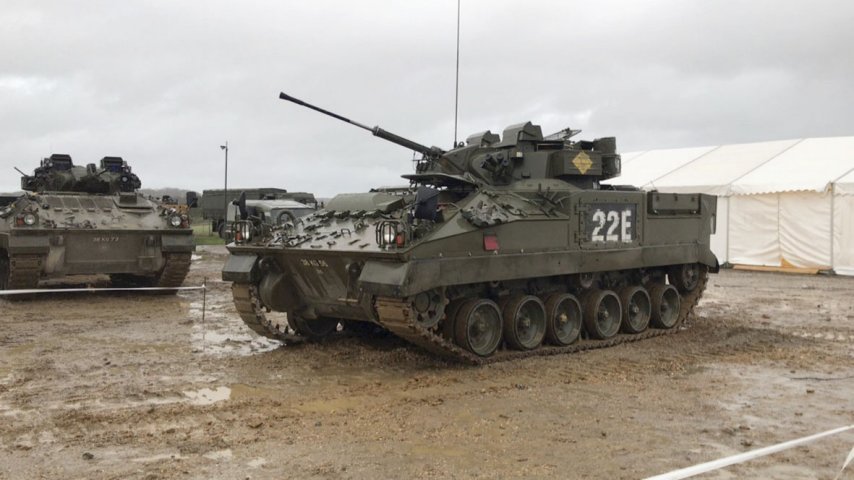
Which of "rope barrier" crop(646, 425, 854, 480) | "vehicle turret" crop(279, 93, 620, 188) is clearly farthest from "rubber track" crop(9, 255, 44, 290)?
Result: "rope barrier" crop(646, 425, 854, 480)

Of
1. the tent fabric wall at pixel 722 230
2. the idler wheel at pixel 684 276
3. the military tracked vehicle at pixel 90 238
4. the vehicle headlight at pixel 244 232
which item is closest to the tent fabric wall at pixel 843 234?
the tent fabric wall at pixel 722 230

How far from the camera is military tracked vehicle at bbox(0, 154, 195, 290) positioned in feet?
48.0

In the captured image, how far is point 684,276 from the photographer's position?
1245 centimetres

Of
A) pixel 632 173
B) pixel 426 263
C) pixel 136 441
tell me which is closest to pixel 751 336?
pixel 426 263

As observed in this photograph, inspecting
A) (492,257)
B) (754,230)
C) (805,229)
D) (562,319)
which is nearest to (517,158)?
(562,319)

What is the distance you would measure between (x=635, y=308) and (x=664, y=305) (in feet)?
2.45

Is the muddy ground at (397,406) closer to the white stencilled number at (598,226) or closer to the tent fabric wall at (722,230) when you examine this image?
the white stencilled number at (598,226)

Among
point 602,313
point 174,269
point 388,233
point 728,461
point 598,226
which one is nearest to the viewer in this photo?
point 728,461

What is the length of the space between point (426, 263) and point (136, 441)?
11.0 feet

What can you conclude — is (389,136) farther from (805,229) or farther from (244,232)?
(805,229)

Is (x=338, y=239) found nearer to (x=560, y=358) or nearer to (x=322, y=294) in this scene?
(x=322, y=294)

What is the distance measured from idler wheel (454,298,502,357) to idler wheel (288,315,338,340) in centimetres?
231

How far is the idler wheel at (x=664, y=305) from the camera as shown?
11789 millimetres

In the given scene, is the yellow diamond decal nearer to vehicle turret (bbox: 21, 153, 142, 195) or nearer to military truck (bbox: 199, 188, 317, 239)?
vehicle turret (bbox: 21, 153, 142, 195)
